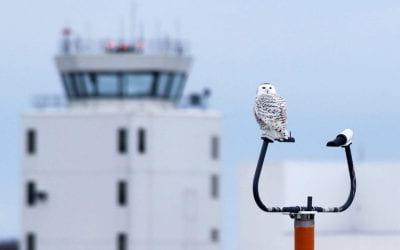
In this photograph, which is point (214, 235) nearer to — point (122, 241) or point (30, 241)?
point (122, 241)

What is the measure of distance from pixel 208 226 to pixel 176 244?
9.51 ft

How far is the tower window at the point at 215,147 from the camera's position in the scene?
11256 centimetres

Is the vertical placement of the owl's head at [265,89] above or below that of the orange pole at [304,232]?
above

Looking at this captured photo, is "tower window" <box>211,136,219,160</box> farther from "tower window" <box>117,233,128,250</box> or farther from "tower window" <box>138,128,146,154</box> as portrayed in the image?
"tower window" <box>117,233,128,250</box>

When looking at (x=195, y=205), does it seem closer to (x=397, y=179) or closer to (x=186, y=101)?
(x=186, y=101)

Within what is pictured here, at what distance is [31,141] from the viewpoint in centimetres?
11275

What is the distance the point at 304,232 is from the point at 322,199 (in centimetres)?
7134

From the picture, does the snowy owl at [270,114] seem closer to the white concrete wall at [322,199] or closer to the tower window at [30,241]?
the white concrete wall at [322,199]

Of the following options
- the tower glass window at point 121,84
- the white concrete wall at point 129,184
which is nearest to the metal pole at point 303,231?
the white concrete wall at point 129,184

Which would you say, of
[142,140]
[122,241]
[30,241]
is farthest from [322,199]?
[30,241]

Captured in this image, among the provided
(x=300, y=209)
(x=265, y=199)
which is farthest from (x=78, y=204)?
(x=300, y=209)

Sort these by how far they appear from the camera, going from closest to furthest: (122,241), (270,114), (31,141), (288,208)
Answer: (288,208) < (270,114) < (122,241) < (31,141)

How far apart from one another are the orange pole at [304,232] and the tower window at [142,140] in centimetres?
9485

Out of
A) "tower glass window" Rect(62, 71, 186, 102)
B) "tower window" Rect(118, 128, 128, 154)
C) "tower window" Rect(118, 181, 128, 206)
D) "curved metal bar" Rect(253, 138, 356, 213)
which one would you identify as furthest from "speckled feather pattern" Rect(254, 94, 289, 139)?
"tower window" Rect(118, 181, 128, 206)
